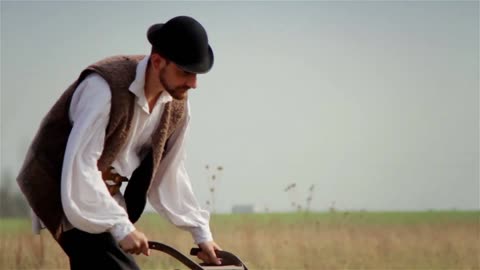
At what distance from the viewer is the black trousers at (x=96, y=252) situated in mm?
4996

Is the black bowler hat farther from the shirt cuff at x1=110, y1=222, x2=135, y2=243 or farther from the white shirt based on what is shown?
the shirt cuff at x1=110, y1=222, x2=135, y2=243

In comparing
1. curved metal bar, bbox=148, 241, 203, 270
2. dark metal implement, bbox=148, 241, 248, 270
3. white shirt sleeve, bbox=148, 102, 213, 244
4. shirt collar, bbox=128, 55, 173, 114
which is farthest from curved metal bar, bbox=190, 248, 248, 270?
shirt collar, bbox=128, 55, 173, 114

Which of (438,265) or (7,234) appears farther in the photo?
(438,265)

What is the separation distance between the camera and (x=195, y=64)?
4871mm

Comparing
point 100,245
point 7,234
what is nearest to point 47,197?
point 100,245

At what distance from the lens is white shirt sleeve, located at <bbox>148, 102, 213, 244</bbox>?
541 centimetres

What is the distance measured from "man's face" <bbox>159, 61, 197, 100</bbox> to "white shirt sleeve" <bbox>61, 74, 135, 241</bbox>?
0.27 meters

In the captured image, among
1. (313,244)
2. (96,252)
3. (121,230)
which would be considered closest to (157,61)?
(121,230)

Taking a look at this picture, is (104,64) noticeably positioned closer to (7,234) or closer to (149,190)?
(149,190)

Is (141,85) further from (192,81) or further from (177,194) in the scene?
(177,194)

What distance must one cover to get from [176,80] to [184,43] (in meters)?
0.14

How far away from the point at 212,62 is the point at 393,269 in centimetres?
633

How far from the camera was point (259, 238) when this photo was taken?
1138 cm

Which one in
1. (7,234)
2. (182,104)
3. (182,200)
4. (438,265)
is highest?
(182,104)
